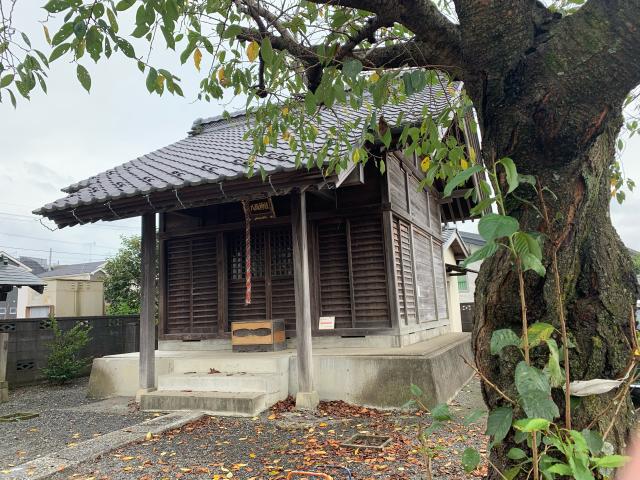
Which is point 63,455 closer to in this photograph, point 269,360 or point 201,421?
point 201,421

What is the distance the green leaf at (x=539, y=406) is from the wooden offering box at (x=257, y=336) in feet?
18.4

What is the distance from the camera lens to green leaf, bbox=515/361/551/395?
4.17ft

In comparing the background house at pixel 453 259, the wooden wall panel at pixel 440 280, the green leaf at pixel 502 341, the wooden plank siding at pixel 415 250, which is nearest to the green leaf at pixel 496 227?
the green leaf at pixel 502 341

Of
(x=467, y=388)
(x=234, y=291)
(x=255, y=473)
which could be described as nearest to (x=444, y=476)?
(x=255, y=473)

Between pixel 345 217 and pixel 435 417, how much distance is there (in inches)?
215

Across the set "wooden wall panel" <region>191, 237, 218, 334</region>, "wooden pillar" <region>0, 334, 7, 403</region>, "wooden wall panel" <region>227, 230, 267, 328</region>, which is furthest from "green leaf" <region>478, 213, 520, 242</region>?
"wooden pillar" <region>0, 334, 7, 403</region>

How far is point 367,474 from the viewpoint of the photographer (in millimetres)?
3285

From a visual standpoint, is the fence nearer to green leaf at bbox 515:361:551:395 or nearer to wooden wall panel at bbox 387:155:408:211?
wooden wall panel at bbox 387:155:408:211

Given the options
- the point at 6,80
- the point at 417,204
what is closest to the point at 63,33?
the point at 6,80

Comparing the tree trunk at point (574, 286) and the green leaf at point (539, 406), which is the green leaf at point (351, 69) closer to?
the tree trunk at point (574, 286)

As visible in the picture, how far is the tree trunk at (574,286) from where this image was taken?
1754 millimetres

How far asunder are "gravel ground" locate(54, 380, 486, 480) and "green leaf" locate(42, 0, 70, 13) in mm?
2970

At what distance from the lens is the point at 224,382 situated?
5840mm

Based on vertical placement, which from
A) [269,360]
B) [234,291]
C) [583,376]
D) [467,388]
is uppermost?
[234,291]
